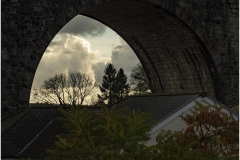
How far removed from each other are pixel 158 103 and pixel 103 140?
Answer: 5871 mm

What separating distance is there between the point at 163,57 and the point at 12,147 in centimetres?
1429

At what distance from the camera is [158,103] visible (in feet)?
54.8

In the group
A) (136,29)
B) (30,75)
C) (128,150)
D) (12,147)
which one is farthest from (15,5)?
(128,150)

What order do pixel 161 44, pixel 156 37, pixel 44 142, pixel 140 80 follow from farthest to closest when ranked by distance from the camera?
pixel 140 80, pixel 161 44, pixel 156 37, pixel 44 142

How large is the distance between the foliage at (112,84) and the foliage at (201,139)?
51.5 metres

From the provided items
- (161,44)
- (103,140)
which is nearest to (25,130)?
(103,140)

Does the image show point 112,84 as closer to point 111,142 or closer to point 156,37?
point 156,37

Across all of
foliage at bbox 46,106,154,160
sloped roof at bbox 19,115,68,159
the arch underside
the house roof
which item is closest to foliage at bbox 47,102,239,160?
foliage at bbox 46,106,154,160

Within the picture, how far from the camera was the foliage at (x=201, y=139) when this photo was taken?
1137cm

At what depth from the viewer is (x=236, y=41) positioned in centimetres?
2859

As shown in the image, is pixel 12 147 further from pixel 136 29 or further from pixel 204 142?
pixel 136 29

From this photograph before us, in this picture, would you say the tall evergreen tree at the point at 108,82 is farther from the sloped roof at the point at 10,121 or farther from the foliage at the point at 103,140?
the foliage at the point at 103,140

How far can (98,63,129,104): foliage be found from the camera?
66925 mm

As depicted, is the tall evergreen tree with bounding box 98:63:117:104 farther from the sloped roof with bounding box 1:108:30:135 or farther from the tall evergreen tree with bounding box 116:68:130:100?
the sloped roof with bounding box 1:108:30:135
